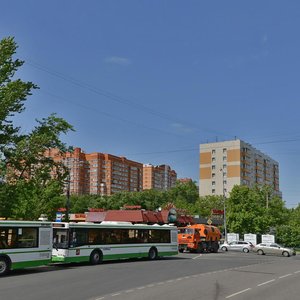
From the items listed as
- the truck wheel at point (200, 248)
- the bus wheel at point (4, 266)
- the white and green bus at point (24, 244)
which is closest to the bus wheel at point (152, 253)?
the white and green bus at point (24, 244)

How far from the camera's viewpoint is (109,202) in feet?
346

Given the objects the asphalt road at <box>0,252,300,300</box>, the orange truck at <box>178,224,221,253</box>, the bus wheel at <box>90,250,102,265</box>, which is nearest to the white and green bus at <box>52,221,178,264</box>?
the bus wheel at <box>90,250,102,265</box>

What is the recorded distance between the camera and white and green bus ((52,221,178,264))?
25031 mm

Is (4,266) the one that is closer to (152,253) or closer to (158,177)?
(152,253)

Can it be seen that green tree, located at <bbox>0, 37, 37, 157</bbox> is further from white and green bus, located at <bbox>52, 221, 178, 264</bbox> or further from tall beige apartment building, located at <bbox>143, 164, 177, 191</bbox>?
tall beige apartment building, located at <bbox>143, 164, 177, 191</bbox>

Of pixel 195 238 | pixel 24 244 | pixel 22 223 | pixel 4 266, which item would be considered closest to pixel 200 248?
pixel 195 238

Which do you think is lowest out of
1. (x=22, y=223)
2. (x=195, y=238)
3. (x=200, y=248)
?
(x=200, y=248)

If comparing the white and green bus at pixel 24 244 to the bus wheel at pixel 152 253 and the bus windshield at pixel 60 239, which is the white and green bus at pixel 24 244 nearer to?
the bus windshield at pixel 60 239

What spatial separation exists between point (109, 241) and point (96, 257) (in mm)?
1512

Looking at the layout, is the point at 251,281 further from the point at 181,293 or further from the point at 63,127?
the point at 63,127

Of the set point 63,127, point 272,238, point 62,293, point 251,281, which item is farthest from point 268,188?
point 62,293

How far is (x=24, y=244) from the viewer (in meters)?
21.5

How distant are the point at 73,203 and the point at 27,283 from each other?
90.8m

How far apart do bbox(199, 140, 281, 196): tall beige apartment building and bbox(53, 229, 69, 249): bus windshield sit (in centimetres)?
10483
